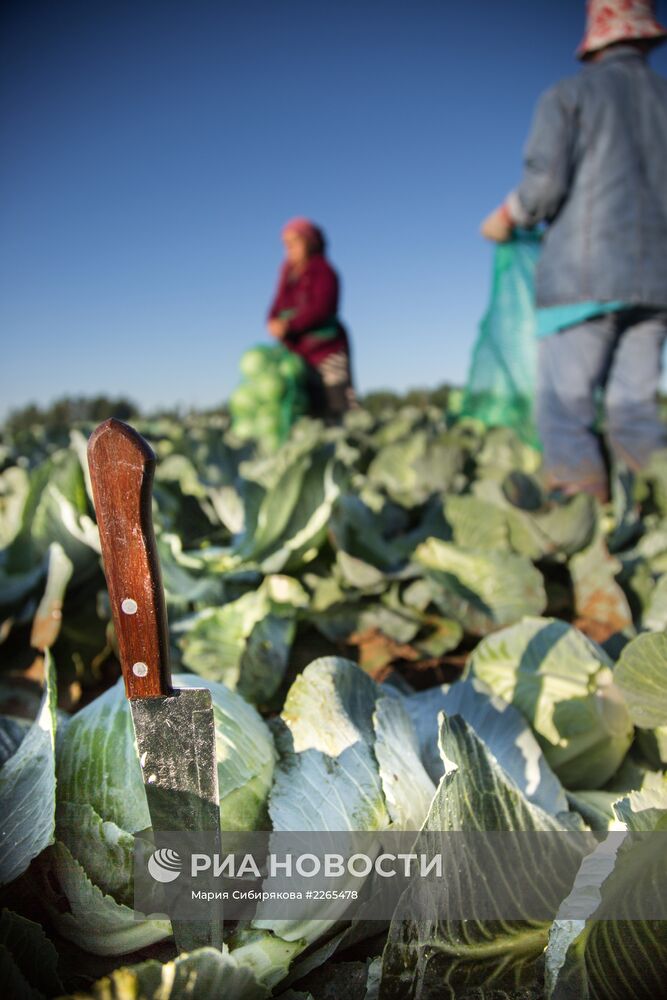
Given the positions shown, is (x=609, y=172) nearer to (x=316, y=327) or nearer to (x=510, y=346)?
(x=510, y=346)

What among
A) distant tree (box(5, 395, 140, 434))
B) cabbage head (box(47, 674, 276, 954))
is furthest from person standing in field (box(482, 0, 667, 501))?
distant tree (box(5, 395, 140, 434))

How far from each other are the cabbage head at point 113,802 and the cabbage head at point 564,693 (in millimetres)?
454

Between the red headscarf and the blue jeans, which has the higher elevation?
the red headscarf

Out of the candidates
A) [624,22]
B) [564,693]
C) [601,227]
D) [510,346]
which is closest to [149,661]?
[564,693]

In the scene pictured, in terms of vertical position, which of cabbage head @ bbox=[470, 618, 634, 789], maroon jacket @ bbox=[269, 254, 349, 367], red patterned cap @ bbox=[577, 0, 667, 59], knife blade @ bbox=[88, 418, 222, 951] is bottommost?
cabbage head @ bbox=[470, 618, 634, 789]

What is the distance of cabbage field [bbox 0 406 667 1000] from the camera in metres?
0.75

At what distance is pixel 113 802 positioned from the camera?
0.91m

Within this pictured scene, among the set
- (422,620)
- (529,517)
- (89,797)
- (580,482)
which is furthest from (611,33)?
(89,797)

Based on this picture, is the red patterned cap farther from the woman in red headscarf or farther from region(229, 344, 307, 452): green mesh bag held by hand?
the woman in red headscarf

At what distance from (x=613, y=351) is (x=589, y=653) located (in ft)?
9.16

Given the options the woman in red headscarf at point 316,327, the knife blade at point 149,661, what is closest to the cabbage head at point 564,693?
the knife blade at point 149,661

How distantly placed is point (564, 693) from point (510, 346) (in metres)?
4.07

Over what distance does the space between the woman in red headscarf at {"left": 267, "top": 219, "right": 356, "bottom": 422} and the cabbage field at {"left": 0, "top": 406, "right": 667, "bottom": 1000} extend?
499cm

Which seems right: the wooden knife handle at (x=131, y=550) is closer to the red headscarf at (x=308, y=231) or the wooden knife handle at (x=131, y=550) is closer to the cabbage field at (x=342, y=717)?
the cabbage field at (x=342, y=717)
